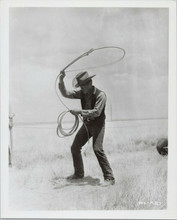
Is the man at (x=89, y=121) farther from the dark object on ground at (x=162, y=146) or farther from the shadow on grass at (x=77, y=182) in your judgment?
the dark object on ground at (x=162, y=146)

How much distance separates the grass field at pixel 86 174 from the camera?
2.73 m

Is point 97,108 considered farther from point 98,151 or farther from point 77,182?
point 77,182

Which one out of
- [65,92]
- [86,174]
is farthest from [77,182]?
[65,92]

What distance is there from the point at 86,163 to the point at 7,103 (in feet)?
2.48

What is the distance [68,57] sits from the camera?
2768 mm

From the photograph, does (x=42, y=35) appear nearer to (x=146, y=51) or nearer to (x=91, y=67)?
(x=91, y=67)

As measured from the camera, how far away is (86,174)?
2738mm

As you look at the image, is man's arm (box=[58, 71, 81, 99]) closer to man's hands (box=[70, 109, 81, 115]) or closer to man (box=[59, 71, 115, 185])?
man (box=[59, 71, 115, 185])

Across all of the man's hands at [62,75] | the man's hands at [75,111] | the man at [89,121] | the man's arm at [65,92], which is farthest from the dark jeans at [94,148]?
the man's hands at [62,75]

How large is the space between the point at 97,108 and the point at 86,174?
0.51 meters

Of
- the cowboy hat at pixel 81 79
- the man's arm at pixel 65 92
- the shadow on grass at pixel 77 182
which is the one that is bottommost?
the shadow on grass at pixel 77 182

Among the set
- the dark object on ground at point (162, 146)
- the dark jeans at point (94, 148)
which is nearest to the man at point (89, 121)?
the dark jeans at point (94, 148)

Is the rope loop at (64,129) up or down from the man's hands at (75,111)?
down

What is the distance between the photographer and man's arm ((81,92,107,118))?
274 centimetres
